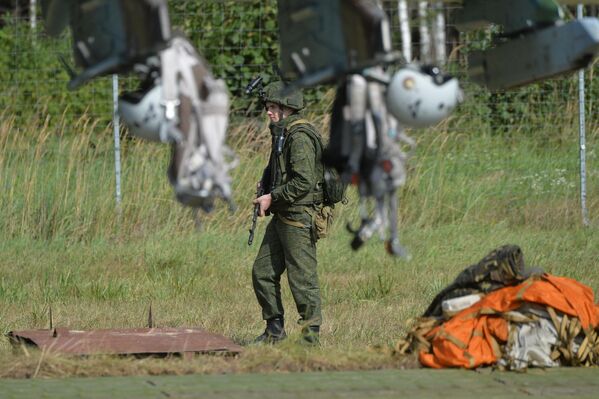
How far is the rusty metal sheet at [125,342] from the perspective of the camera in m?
8.66

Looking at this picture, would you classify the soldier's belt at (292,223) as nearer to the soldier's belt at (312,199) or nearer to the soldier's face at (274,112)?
the soldier's belt at (312,199)

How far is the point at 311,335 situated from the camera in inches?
375

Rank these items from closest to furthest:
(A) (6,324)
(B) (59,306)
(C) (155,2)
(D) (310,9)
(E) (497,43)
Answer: (C) (155,2)
(D) (310,9)
(E) (497,43)
(A) (6,324)
(B) (59,306)

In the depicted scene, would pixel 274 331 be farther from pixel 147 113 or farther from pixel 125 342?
pixel 147 113

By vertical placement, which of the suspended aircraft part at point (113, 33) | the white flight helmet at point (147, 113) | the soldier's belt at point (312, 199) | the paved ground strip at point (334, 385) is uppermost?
the suspended aircraft part at point (113, 33)

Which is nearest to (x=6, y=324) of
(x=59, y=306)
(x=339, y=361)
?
(x=59, y=306)

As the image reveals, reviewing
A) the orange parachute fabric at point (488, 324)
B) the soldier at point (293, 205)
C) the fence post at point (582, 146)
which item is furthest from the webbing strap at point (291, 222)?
the fence post at point (582, 146)

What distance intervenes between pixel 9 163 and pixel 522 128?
20.5ft

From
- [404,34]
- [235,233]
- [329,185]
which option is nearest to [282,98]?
[329,185]

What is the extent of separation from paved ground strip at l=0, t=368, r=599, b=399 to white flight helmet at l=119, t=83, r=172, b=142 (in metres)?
2.63

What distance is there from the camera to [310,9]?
563 centimetres

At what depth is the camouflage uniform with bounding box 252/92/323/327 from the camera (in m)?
9.63

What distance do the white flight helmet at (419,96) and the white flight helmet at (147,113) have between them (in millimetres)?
925

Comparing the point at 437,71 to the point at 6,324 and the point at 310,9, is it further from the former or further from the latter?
the point at 6,324
